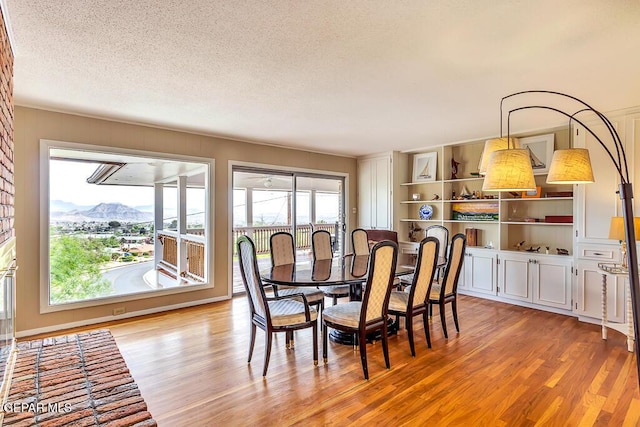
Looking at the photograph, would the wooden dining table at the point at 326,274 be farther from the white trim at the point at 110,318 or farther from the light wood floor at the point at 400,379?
the white trim at the point at 110,318

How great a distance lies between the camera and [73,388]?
2477 millimetres

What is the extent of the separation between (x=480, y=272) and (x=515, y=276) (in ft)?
1.65

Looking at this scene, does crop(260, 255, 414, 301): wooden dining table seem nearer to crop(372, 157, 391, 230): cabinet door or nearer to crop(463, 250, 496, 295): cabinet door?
crop(463, 250, 496, 295): cabinet door

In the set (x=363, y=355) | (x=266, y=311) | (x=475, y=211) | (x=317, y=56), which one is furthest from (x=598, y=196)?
(x=266, y=311)

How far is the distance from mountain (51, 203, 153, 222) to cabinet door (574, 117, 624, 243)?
5.45 metres

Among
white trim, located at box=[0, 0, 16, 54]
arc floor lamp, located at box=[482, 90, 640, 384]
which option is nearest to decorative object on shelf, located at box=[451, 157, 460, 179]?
arc floor lamp, located at box=[482, 90, 640, 384]

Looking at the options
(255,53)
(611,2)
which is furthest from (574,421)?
(255,53)

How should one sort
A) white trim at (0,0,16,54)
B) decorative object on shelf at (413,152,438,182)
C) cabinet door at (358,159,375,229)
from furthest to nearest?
cabinet door at (358,159,375,229), decorative object on shelf at (413,152,438,182), white trim at (0,0,16,54)

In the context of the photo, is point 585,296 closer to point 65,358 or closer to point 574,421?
point 574,421

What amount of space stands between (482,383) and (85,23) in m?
3.61

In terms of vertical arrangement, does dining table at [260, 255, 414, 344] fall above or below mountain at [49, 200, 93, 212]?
below

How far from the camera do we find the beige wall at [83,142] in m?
3.57

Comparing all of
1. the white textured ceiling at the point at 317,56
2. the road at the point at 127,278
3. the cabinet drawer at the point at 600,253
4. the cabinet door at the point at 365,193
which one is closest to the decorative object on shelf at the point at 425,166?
the cabinet door at the point at 365,193

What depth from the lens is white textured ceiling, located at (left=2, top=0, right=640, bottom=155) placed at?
6.24ft
